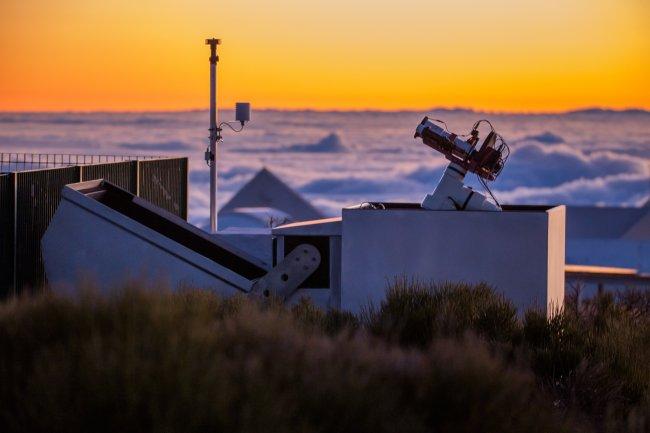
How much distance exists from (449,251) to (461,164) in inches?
43.2

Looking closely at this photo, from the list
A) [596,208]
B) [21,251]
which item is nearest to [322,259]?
[21,251]

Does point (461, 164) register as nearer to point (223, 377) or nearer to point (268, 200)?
point (223, 377)

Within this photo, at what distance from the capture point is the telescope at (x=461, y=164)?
51.8 feet

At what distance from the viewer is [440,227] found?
614 inches

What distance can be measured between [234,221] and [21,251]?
22450 millimetres

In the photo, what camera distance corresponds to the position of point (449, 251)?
15.6m

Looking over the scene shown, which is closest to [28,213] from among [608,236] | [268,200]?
[268,200]

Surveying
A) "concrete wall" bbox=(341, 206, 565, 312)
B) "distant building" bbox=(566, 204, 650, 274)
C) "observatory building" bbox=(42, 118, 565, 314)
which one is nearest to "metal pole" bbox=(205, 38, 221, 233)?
"observatory building" bbox=(42, 118, 565, 314)

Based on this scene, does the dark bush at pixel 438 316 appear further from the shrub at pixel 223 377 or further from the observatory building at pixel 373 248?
the observatory building at pixel 373 248

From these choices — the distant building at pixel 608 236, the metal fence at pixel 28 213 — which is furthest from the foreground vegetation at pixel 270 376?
the distant building at pixel 608 236

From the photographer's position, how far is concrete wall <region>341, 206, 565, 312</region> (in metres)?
15.5

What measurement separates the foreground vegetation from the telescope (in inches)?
163

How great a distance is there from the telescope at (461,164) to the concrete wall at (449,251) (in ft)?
0.85

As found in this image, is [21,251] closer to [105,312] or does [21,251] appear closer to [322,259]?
[322,259]
